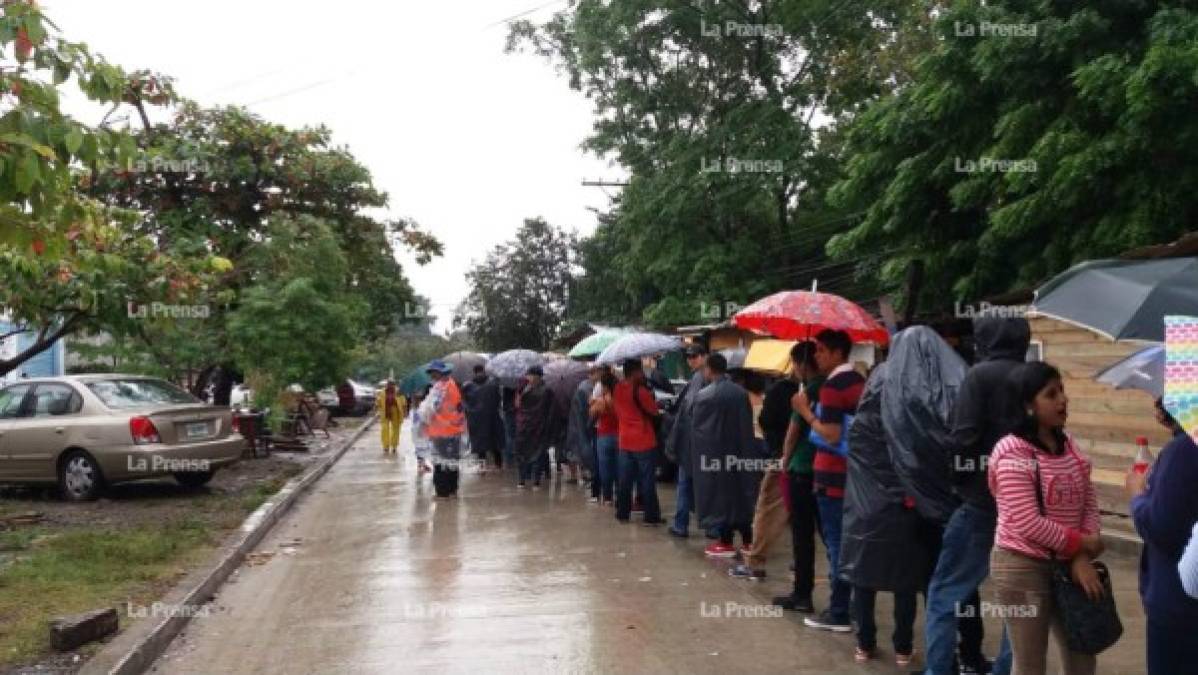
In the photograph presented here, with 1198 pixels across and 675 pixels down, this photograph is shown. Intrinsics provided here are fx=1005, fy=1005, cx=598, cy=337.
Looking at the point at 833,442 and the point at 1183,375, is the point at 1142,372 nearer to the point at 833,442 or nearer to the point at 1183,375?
the point at 833,442

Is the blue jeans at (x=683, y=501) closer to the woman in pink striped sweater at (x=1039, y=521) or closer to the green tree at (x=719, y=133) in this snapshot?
the woman in pink striped sweater at (x=1039, y=521)

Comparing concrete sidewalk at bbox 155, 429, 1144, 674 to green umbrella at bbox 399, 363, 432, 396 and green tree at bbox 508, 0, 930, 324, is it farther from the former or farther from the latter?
green tree at bbox 508, 0, 930, 324

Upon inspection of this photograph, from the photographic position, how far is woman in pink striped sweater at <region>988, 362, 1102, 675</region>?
3885mm

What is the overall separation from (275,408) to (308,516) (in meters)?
7.03

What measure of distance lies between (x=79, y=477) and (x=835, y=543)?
31.8ft

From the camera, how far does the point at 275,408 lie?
61.0ft

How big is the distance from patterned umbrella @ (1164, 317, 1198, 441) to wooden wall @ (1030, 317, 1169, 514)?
6.22 meters

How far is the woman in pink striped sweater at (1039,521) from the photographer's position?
3885mm

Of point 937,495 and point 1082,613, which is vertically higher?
point 937,495

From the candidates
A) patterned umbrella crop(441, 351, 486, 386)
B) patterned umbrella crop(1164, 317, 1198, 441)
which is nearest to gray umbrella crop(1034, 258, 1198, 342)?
Answer: patterned umbrella crop(1164, 317, 1198, 441)

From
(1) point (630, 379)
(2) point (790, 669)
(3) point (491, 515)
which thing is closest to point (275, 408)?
(3) point (491, 515)

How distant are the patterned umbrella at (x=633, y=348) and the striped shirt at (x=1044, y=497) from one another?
7.43m

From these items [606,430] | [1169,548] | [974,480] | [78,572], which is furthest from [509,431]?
[1169,548]

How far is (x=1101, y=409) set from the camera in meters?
9.16
